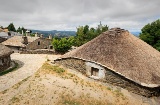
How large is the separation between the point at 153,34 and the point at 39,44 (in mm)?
27360

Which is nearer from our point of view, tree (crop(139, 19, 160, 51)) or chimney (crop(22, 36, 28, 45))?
tree (crop(139, 19, 160, 51))

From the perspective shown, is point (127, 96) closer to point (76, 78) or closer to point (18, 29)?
point (76, 78)

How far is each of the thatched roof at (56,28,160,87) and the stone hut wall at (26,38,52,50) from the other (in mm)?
23117

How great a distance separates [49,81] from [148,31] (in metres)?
28.1

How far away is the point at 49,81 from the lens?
566 inches

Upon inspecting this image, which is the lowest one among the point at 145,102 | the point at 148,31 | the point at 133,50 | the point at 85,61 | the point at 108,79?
the point at 145,102

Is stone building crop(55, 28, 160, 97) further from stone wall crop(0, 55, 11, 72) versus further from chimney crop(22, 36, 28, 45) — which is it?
chimney crop(22, 36, 28, 45)

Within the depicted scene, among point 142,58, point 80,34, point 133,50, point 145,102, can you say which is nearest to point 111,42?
point 133,50

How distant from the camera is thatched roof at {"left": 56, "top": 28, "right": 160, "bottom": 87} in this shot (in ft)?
44.4

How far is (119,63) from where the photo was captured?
14.6 m

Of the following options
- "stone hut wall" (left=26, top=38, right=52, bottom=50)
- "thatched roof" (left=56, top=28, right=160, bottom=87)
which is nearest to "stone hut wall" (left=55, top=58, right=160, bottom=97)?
"thatched roof" (left=56, top=28, right=160, bottom=87)

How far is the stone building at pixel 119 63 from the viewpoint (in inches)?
520

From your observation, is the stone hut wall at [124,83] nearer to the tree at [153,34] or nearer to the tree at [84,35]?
the tree at [153,34]

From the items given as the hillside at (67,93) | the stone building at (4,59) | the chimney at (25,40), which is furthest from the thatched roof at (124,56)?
the chimney at (25,40)
